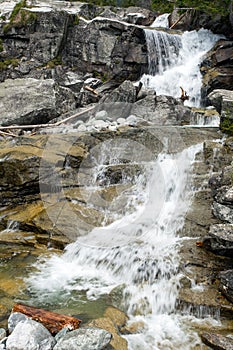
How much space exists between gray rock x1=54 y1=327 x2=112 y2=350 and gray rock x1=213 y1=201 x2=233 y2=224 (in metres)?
3.20

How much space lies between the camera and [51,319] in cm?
500

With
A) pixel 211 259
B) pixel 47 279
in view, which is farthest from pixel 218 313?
pixel 47 279

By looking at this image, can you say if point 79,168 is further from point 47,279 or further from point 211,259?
point 211,259

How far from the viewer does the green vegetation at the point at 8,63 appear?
85.3ft

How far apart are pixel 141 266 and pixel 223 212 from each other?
205 cm

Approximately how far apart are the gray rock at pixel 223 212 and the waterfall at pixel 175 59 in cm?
1618

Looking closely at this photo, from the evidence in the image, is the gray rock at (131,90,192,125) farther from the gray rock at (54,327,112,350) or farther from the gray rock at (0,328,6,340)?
the gray rock at (0,328,6,340)

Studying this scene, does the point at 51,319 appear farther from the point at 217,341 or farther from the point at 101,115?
the point at 101,115

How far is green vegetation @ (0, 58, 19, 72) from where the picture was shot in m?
26.0

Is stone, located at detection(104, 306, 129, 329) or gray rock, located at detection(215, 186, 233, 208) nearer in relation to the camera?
stone, located at detection(104, 306, 129, 329)

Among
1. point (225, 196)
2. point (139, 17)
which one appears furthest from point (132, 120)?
point (139, 17)

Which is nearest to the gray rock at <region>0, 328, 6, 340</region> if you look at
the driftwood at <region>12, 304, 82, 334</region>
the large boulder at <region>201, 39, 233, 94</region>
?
the driftwood at <region>12, 304, 82, 334</region>

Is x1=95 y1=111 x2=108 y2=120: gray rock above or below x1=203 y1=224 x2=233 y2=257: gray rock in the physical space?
above

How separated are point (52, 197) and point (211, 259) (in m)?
5.24
